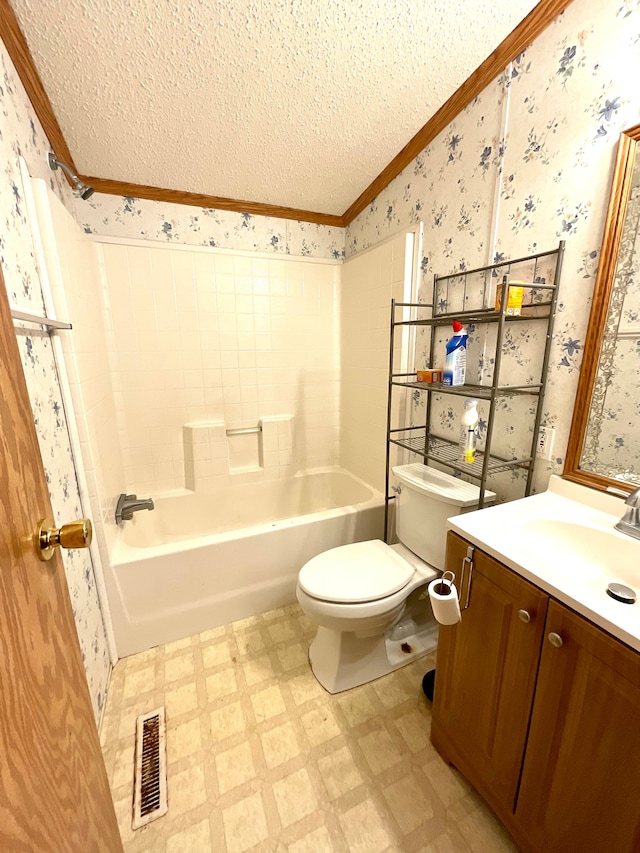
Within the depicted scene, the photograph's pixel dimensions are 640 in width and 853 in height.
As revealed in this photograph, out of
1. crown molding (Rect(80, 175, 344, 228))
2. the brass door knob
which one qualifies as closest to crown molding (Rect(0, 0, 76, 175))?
crown molding (Rect(80, 175, 344, 228))

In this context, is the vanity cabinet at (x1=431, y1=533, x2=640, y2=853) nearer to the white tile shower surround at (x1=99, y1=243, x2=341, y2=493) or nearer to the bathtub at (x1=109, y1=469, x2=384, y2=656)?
the bathtub at (x1=109, y1=469, x2=384, y2=656)

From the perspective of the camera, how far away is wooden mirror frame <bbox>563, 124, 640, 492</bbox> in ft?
3.08

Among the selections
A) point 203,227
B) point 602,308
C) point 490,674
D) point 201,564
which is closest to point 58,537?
point 490,674

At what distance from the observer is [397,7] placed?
1009mm

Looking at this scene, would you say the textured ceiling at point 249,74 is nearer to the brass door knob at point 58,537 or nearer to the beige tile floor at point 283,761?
the brass door knob at point 58,537

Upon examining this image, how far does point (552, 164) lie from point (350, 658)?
1891mm

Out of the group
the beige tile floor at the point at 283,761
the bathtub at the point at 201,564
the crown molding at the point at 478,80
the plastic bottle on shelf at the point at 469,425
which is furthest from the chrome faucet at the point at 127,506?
the crown molding at the point at 478,80

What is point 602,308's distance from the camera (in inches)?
39.9

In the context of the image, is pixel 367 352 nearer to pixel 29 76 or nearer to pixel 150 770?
pixel 29 76

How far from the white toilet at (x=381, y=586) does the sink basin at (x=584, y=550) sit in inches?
10.9

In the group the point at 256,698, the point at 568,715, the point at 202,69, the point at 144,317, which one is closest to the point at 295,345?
the point at 144,317

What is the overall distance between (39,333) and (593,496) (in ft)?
6.02

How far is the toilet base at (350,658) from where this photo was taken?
1402 millimetres

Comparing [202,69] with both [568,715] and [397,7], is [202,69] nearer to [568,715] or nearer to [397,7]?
[397,7]
